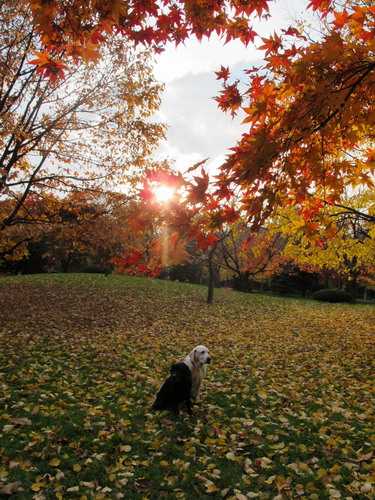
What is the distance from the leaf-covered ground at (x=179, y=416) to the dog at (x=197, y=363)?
401 millimetres

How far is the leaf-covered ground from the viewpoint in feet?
10.8

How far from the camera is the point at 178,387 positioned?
460cm

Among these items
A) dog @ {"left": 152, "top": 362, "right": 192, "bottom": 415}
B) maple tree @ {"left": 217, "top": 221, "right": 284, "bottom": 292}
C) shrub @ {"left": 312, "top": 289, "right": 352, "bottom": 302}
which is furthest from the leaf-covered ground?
shrub @ {"left": 312, "top": 289, "right": 352, "bottom": 302}

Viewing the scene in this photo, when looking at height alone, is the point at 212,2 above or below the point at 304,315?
above

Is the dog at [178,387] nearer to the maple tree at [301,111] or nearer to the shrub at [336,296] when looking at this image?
the maple tree at [301,111]

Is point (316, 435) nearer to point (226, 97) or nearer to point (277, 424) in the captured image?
point (277, 424)

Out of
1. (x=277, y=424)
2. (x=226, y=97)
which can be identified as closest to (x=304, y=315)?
(x=277, y=424)

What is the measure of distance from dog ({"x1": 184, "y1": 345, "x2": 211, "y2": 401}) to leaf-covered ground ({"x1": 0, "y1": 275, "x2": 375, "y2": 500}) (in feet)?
1.32

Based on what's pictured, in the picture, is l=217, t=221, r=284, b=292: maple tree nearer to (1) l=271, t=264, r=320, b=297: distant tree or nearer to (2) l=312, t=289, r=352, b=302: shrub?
(2) l=312, t=289, r=352, b=302: shrub

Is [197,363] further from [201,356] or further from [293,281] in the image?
[293,281]

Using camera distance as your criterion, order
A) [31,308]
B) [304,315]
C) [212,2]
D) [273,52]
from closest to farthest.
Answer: [212,2] < [273,52] < [31,308] < [304,315]

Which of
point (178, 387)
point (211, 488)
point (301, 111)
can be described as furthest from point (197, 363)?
point (301, 111)

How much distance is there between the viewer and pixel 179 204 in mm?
2838

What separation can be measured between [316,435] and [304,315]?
11.7m
